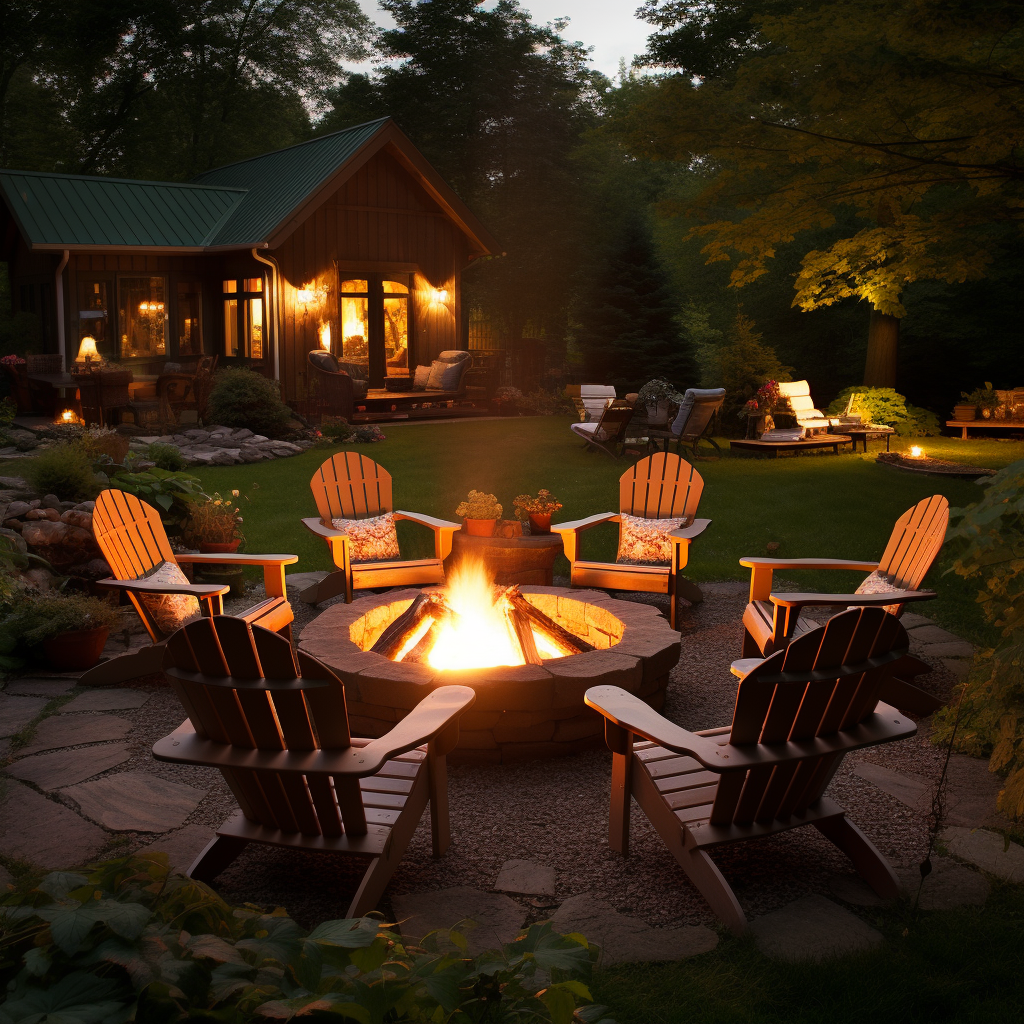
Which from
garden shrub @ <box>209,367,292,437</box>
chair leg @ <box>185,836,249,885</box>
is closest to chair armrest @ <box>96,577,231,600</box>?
chair leg @ <box>185,836,249,885</box>

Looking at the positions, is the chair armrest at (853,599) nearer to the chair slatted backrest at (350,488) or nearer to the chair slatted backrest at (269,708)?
the chair slatted backrest at (269,708)

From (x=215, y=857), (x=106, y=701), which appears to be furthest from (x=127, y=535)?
(x=215, y=857)

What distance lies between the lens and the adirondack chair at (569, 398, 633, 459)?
1224cm

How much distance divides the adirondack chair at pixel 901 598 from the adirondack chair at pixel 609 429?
758 cm

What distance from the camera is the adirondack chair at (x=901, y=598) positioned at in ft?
13.9

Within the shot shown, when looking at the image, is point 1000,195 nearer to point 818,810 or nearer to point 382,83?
point 818,810

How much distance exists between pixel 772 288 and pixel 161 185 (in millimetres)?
12135

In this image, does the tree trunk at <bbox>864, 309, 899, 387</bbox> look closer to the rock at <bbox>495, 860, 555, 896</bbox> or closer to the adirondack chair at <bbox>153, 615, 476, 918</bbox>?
the rock at <bbox>495, 860, 555, 896</bbox>

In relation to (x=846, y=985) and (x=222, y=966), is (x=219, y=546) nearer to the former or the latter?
(x=846, y=985)

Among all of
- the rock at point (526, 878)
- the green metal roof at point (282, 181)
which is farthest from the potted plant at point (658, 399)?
the rock at point (526, 878)

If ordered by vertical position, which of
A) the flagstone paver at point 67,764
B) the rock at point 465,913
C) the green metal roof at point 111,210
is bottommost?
the rock at point 465,913

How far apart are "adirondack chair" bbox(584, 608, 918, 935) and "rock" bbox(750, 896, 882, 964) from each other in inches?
3.8

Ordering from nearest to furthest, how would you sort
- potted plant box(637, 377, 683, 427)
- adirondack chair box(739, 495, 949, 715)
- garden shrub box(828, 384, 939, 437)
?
1. adirondack chair box(739, 495, 949, 715)
2. potted plant box(637, 377, 683, 427)
3. garden shrub box(828, 384, 939, 437)

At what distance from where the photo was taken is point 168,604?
464 centimetres
